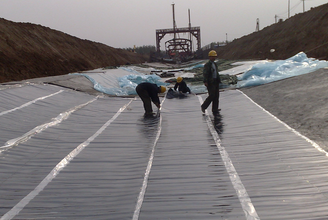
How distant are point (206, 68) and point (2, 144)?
4.32 meters

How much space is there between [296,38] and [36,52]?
1964 centimetres

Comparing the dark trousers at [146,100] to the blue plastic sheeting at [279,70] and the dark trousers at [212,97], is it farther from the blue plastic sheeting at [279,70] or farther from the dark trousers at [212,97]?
the blue plastic sheeting at [279,70]

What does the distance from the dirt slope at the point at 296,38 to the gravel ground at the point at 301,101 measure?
12114 mm

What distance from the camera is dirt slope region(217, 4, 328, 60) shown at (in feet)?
67.6

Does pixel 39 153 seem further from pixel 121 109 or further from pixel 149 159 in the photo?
pixel 121 109

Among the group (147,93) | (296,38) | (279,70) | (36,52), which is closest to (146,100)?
(147,93)

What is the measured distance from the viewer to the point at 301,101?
239 inches

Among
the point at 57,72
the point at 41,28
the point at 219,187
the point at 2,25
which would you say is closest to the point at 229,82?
the point at 219,187

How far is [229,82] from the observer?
10352mm

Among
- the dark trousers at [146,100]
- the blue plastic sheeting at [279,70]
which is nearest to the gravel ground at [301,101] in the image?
the blue plastic sheeting at [279,70]

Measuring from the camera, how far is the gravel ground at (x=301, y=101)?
4.61 meters

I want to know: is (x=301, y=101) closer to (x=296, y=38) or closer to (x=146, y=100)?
(x=146, y=100)

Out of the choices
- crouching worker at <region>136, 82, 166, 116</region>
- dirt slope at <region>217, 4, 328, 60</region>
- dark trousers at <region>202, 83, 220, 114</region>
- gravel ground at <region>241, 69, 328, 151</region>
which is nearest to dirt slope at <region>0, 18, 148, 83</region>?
crouching worker at <region>136, 82, 166, 116</region>

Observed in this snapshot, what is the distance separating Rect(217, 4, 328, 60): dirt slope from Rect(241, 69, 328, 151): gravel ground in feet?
39.7
